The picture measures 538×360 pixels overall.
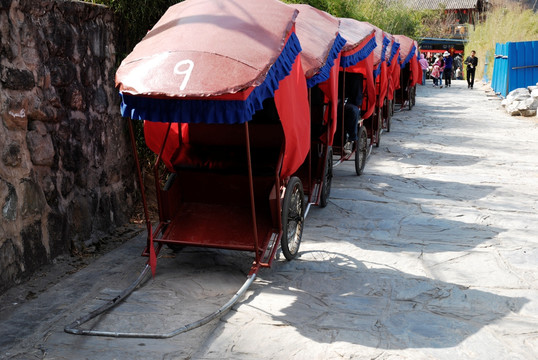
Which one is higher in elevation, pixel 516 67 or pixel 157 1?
pixel 157 1

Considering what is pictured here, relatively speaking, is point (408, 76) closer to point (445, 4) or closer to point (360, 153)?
point (360, 153)

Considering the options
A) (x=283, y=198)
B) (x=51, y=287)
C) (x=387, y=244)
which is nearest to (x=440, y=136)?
(x=387, y=244)

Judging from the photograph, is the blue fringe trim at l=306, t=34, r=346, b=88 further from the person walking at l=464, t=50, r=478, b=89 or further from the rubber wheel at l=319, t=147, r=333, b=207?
the person walking at l=464, t=50, r=478, b=89

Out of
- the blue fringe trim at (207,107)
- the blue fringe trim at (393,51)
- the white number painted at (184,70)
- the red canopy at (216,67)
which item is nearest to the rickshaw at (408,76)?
the blue fringe trim at (393,51)

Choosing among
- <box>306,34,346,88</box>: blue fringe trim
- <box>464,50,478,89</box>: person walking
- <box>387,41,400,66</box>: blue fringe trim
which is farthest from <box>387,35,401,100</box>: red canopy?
<box>464,50,478,89</box>: person walking

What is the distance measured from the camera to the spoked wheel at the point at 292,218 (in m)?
5.52

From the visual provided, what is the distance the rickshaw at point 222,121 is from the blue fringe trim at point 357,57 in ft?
7.16

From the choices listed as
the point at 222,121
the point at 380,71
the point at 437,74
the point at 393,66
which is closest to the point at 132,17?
the point at 222,121

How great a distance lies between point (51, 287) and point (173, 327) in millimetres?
1292

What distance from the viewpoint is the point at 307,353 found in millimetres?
4062

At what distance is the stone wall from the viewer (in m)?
4.98

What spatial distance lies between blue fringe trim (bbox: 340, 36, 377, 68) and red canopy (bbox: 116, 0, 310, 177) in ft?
8.64

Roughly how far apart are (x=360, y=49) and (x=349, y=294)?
13.9 ft

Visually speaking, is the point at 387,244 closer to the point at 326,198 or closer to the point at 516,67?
the point at 326,198
